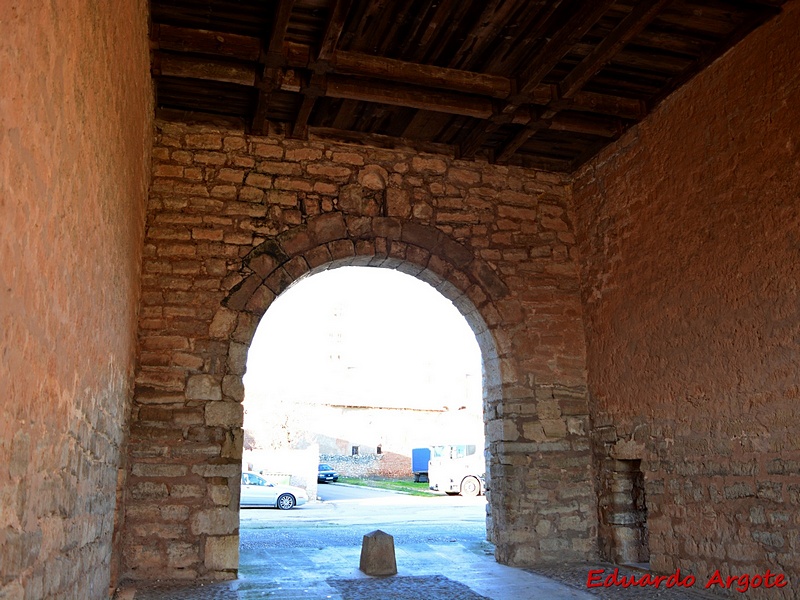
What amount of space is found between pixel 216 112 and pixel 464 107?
2.09m

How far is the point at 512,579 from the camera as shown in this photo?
197 inches

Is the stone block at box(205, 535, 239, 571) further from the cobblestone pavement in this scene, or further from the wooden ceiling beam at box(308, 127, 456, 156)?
the wooden ceiling beam at box(308, 127, 456, 156)

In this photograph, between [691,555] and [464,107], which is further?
[464,107]

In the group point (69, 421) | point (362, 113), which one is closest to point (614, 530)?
point (362, 113)

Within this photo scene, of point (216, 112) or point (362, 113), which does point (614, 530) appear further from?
point (216, 112)

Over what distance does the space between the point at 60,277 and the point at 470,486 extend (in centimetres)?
1813

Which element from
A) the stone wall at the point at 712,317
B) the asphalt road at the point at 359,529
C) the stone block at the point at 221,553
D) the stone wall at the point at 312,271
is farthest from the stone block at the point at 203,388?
the stone wall at the point at 712,317

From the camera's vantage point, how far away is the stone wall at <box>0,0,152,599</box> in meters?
1.55

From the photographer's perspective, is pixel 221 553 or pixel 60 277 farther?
pixel 221 553

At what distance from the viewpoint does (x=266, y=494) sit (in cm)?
1378

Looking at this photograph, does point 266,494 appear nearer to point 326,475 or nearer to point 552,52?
point 552,52

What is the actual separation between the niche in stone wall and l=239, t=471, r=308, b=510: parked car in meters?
9.41

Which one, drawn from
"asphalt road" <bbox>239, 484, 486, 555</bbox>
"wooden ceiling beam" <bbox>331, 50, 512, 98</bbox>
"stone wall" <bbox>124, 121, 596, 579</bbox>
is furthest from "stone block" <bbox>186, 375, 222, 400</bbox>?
"wooden ceiling beam" <bbox>331, 50, 512, 98</bbox>

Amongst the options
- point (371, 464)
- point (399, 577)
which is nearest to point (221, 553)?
point (399, 577)
